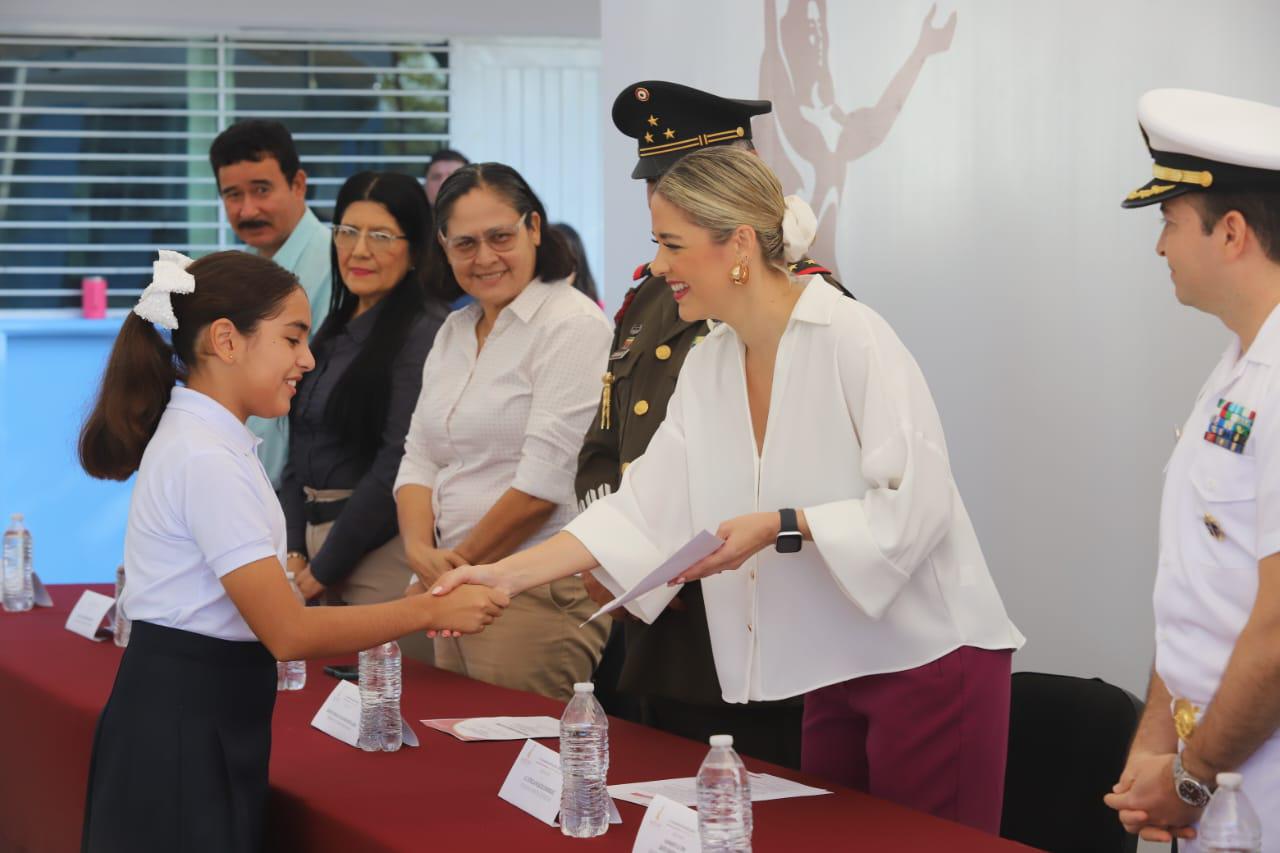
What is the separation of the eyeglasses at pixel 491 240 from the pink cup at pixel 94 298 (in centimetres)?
430

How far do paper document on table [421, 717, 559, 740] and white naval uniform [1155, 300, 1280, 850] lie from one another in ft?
3.41

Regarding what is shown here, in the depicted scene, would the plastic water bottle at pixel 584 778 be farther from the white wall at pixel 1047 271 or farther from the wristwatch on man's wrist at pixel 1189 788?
the white wall at pixel 1047 271

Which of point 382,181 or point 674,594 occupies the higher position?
point 382,181

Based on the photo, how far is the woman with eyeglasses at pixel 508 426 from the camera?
A: 2.98 meters

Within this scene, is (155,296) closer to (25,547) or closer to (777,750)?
(777,750)

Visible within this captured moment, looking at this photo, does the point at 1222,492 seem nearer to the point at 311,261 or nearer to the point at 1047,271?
the point at 1047,271

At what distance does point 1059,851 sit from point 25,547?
2856 millimetres

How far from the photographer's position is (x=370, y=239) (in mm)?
3484

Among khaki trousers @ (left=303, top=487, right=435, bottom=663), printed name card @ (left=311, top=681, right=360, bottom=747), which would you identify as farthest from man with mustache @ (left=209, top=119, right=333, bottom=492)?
printed name card @ (left=311, top=681, right=360, bottom=747)

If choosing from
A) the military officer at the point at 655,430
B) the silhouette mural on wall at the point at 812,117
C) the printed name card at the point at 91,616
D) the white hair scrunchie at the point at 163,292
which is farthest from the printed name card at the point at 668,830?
the silhouette mural on wall at the point at 812,117

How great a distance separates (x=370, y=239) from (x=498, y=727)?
1.51m

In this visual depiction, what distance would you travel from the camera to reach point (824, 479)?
86.4 inches

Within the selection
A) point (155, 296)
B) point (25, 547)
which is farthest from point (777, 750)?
point (25, 547)

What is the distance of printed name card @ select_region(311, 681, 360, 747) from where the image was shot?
2386 millimetres
